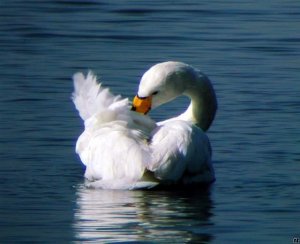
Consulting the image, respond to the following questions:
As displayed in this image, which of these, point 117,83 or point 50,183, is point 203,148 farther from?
point 117,83

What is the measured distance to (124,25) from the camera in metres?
21.1

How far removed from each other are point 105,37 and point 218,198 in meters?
8.08

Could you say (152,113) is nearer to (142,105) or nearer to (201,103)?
(201,103)

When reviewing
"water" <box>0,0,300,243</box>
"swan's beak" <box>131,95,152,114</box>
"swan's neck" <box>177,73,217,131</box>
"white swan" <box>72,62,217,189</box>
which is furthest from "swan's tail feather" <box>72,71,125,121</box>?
"swan's neck" <box>177,73,217,131</box>

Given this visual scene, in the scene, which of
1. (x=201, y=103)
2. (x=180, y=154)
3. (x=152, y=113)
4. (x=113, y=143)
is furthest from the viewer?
(x=152, y=113)

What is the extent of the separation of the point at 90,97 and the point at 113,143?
1256 millimetres

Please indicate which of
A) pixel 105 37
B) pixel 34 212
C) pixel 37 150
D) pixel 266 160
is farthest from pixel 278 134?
pixel 105 37

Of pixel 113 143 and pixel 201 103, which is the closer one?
pixel 113 143

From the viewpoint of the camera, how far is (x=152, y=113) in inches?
622

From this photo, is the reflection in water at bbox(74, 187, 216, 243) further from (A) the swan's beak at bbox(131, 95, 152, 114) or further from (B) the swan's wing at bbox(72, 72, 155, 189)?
(A) the swan's beak at bbox(131, 95, 152, 114)

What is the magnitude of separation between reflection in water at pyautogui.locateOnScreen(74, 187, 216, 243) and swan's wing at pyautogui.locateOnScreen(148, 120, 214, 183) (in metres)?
0.17

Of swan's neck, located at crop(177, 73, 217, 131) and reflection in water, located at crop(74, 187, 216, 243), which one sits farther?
swan's neck, located at crop(177, 73, 217, 131)

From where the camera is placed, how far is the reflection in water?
35.9 feet

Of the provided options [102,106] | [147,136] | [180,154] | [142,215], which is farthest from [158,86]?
[142,215]
